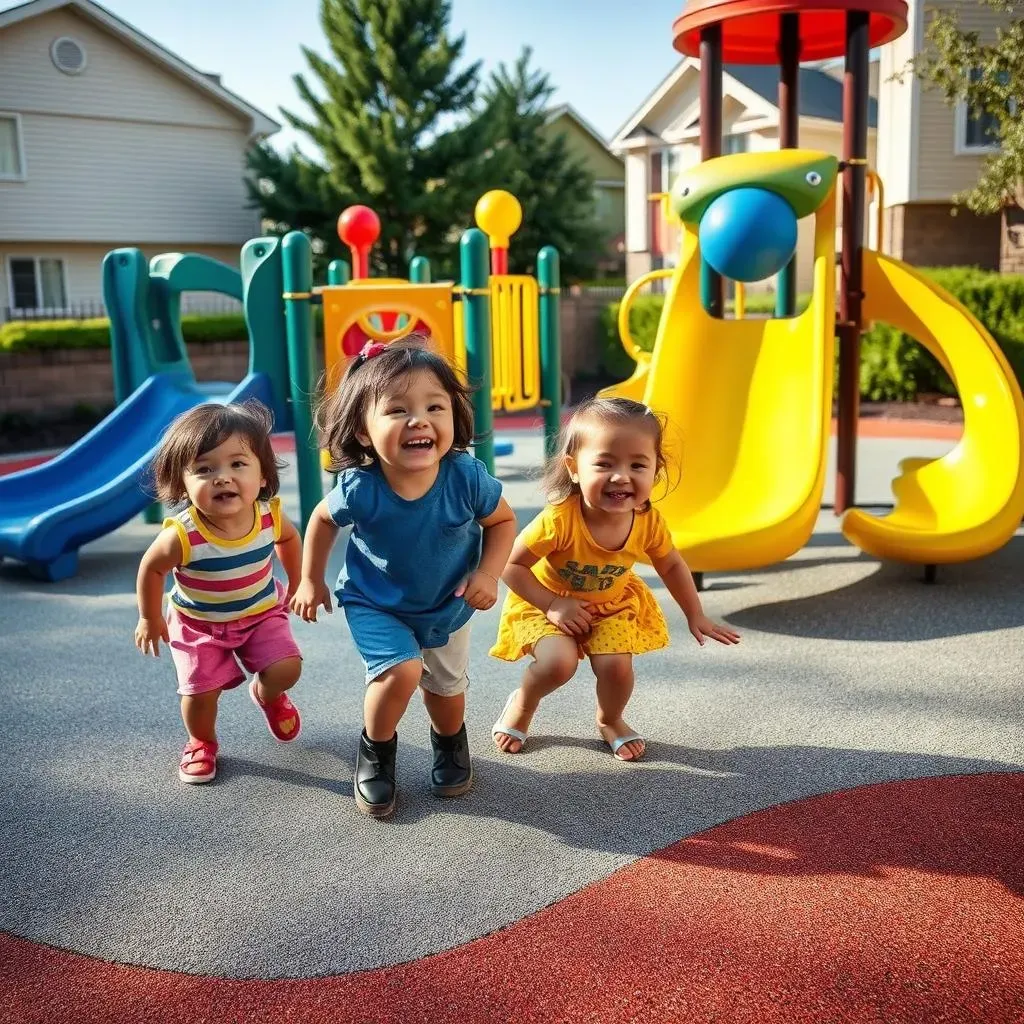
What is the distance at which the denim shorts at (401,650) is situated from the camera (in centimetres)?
277

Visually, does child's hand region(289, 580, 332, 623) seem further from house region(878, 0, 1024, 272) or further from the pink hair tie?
house region(878, 0, 1024, 272)

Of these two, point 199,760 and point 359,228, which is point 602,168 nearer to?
point 359,228

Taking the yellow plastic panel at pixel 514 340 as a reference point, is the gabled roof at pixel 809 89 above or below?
above

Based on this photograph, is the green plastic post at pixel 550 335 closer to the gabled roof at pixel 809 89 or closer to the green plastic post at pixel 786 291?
the green plastic post at pixel 786 291

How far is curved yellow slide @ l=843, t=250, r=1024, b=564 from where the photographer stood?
477 centimetres

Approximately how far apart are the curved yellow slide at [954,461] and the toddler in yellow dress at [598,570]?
2104mm

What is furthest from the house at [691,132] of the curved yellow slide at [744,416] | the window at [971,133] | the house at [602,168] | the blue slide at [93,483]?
the blue slide at [93,483]

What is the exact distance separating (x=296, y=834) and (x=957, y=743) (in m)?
1.91

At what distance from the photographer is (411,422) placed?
2.65 metres

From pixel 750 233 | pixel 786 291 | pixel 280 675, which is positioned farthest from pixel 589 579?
pixel 786 291

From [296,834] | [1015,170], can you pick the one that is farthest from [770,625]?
[1015,170]

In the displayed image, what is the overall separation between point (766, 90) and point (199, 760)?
20396mm

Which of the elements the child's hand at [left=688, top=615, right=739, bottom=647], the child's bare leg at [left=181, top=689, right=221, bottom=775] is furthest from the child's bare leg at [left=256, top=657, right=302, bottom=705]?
the child's hand at [left=688, top=615, right=739, bottom=647]

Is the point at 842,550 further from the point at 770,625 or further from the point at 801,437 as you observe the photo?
the point at 770,625
